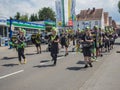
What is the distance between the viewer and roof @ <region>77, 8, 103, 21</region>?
10550 centimetres

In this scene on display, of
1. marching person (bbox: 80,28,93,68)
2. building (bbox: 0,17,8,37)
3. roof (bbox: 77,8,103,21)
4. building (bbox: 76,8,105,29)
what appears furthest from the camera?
roof (bbox: 77,8,103,21)

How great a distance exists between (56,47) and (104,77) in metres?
4.25

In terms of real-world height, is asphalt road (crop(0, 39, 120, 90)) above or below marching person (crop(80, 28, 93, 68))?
below

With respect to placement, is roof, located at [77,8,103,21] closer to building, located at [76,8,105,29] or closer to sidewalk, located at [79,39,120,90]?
building, located at [76,8,105,29]

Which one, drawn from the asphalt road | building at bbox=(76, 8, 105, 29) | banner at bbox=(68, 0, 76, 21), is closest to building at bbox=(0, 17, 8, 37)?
banner at bbox=(68, 0, 76, 21)

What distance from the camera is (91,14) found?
10631cm

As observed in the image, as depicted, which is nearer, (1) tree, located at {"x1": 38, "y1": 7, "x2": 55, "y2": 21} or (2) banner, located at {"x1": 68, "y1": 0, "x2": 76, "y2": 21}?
(2) banner, located at {"x1": 68, "y1": 0, "x2": 76, "y2": 21}

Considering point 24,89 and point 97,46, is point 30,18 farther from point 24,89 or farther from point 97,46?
point 24,89

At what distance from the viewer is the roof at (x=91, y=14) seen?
106 m

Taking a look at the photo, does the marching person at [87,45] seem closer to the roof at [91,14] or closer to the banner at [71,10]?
the banner at [71,10]

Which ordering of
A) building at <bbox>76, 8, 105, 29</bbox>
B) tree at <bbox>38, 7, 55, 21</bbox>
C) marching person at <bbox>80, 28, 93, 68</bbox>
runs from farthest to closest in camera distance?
tree at <bbox>38, 7, 55, 21</bbox> → building at <bbox>76, 8, 105, 29</bbox> → marching person at <bbox>80, 28, 93, 68</bbox>

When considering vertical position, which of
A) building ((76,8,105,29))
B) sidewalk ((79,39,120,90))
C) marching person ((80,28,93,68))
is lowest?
sidewalk ((79,39,120,90))

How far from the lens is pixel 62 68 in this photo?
49.1 feet

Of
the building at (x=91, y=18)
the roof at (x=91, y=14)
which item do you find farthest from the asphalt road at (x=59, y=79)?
the roof at (x=91, y=14)
